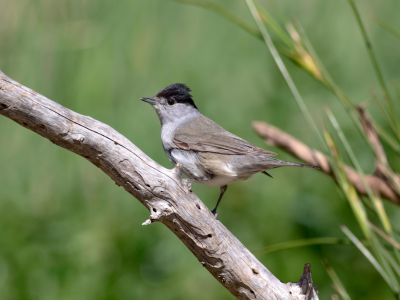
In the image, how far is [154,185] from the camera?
7.66 feet

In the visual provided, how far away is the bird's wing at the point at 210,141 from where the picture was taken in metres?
3.13

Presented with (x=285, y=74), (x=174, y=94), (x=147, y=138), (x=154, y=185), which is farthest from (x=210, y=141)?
(x=147, y=138)

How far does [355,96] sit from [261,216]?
6.24 feet

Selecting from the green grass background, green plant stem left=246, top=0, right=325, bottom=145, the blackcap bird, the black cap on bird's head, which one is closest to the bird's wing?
the blackcap bird

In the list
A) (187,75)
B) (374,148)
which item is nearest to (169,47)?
(187,75)

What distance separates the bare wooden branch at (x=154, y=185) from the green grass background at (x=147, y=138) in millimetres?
1598

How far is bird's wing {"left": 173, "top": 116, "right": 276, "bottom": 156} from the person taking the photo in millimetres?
3133

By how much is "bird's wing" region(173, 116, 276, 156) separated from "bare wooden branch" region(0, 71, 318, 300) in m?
0.78

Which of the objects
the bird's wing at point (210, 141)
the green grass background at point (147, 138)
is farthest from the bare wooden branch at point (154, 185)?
the green grass background at point (147, 138)

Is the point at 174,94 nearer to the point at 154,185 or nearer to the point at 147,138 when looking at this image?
the point at 147,138

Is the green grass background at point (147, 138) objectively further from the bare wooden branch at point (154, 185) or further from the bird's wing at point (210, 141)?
the bare wooden branch at point (154, 185)

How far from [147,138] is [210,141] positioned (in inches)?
60.7

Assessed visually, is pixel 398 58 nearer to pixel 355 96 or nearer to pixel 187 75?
pixel 355 96

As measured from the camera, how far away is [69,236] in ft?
13.6
